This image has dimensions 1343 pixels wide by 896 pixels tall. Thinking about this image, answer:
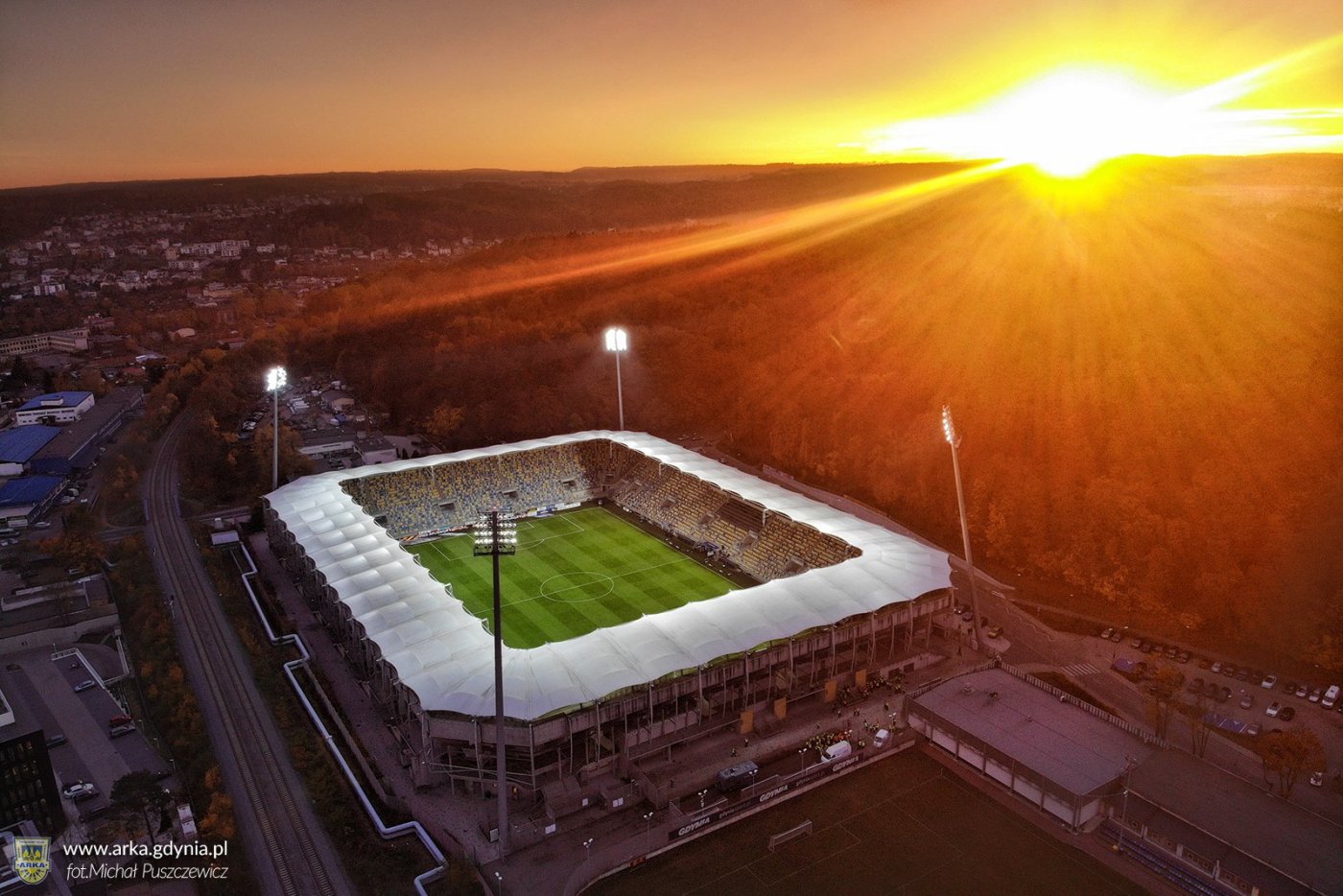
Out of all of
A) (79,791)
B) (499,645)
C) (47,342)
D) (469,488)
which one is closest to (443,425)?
(469,488)

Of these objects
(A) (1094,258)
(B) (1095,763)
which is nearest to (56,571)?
(B) (1095,763)

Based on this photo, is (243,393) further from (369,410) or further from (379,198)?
(379,198)

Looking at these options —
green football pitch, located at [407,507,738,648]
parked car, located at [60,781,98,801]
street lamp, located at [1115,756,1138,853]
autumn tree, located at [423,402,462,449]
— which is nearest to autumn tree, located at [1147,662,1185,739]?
street lamp, located at [1115,756,1138,853]

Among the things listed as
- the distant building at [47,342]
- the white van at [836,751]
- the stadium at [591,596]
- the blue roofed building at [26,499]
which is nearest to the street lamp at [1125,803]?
the white van at [836,751]

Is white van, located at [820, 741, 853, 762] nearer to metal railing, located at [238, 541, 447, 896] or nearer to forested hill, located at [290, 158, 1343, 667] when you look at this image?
metal railing, located at [238, 541, 447, 896]

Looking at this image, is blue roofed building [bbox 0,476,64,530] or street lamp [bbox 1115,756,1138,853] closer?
street lamp [bbox 1115,756,1138,853]

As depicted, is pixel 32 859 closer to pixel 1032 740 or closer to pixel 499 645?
pixel 499 645
